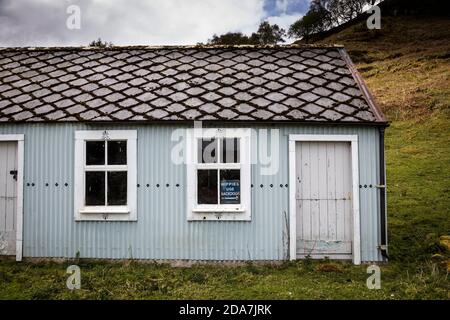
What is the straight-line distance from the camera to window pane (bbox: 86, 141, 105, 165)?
810cm

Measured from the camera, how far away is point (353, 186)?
7762mm

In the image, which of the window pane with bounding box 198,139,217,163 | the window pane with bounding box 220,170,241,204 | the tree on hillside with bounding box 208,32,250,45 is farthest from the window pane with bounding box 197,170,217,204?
the tree on hillside with bounding box 208,32,250,45

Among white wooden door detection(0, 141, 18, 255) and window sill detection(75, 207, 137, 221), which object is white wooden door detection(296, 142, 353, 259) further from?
white wooden door detection(0, 141, 18, 255)

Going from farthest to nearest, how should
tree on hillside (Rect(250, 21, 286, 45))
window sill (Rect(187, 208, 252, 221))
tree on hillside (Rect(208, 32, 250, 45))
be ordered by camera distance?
tree on hillside (Rect(250, 21, 286, 45)), tree on hillside (Rect(208, 32, 250, 45)), window sill (Rect(187, 208, 252, 221))

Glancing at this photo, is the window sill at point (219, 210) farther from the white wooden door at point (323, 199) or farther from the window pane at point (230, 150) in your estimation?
the white wooden door at point (323, 199)

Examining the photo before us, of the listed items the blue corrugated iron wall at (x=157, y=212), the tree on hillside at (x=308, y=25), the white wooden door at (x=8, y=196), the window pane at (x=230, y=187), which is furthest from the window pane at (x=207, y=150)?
the tree on hillside at (x=308, y=25)

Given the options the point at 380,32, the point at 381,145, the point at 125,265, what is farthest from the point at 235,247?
the point at 380,32

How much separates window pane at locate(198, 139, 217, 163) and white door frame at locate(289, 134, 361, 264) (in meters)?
1.57

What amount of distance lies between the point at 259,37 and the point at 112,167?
53505 millimetres

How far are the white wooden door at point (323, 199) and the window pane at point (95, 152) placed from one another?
4.05m

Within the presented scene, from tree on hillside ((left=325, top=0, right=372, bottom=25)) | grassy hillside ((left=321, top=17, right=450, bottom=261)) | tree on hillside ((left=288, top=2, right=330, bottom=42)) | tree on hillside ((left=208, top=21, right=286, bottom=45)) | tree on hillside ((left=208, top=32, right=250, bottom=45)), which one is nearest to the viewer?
grassy hillside ((left=321, top=17, right=450, bottom=261))

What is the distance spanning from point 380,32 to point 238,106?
156 ft

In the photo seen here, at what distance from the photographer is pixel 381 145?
780 centimetres
